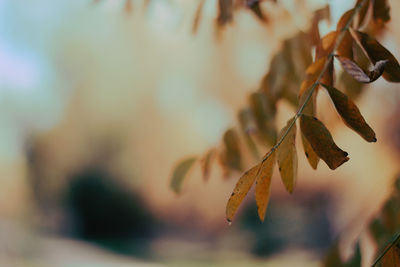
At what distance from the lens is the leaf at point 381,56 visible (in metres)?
0.32

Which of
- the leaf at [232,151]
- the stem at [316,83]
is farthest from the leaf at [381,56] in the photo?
the leaf at [232,151]

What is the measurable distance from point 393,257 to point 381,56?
0.15 meters

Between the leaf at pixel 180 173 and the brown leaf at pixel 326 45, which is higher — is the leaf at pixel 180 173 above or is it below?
below

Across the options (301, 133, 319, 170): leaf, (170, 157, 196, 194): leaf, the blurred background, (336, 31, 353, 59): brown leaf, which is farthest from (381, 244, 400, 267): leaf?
the blurred background

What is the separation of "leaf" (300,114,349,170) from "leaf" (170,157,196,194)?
27cm

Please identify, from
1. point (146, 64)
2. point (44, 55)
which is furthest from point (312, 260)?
point (44, 55)

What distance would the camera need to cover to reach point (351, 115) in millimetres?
287

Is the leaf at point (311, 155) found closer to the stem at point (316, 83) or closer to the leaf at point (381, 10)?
the stem at point (316, 83)

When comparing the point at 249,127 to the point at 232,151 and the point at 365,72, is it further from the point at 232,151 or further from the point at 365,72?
the point at 365,72

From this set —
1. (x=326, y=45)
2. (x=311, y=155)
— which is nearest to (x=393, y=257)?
(x=311, y=155)

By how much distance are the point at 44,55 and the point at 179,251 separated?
8.62 feet

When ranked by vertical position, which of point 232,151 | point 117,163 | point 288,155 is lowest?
point 117,163

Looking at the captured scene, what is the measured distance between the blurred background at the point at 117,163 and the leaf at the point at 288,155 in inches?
141

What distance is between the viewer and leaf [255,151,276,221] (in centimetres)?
29
